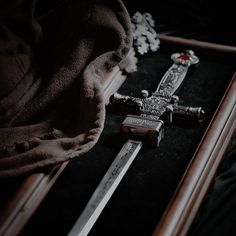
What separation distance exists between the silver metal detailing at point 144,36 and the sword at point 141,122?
3.4 inches

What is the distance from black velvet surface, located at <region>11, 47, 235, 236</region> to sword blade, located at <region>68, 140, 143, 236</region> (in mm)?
26

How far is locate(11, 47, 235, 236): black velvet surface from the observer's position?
88cm

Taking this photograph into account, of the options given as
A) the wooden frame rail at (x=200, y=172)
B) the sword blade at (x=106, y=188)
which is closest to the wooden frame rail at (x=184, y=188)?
the wooden frame rail at (x=200, y=172)

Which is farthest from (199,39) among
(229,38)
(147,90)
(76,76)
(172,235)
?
(172,235)

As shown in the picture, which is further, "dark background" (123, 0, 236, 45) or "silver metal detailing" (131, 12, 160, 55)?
"dark background" (123, 0, 236, 45)

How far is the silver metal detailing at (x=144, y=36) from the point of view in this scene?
1.34 m

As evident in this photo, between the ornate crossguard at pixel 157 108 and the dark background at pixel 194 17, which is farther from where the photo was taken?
the dark background at pixel 194 17

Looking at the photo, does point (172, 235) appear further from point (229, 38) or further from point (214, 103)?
point (229, 38)

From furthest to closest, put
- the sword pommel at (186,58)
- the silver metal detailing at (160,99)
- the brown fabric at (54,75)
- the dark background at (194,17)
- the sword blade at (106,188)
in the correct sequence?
the dark background at (194,17)
the sword pommel at (186,58)
the silver metal detailing at (160,99)
the brown fabric at (54,75)
the sword blade at (106,188)

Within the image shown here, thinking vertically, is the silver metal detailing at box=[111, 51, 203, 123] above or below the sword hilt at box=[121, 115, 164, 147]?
above

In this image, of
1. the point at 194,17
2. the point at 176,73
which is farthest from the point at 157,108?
the point at 194,17

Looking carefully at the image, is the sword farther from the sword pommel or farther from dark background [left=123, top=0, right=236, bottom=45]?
dark background [left=123, top=0, right=236, bottom=45]

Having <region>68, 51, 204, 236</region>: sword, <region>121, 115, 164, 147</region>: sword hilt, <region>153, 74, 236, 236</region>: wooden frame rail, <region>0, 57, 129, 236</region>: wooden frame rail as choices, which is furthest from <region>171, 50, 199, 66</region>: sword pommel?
<region>0, 57, 129, 236</region>: wooden frame rail

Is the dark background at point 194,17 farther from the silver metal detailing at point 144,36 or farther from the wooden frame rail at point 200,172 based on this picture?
the wooden frame rail at point 200,172
